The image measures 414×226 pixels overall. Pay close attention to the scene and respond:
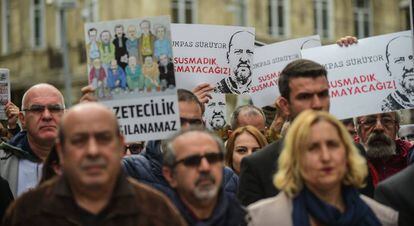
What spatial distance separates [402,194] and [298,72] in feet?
3.39

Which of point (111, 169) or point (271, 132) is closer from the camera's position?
point (111, 169)

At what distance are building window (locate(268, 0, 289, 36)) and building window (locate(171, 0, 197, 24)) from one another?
3.24 meters

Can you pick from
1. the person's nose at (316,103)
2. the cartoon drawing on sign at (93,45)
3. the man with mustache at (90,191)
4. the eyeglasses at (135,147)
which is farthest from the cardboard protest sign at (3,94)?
the man with mustache at (90,191)

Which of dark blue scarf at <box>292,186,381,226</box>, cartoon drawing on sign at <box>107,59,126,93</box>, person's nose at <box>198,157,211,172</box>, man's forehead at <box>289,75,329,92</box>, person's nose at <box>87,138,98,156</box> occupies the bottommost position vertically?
dark blue scarf at <box>292,186,381,226</box>

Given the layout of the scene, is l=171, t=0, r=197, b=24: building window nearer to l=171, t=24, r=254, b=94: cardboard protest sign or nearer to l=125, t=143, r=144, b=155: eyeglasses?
l=125, t=143, r=144, b=155: eyeglasses

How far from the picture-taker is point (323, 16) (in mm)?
39156

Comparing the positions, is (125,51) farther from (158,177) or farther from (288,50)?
(288,50)

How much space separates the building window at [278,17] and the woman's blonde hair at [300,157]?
1241 inches

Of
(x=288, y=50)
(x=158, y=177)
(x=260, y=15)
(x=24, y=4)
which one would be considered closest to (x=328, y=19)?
(x=260, y=15)

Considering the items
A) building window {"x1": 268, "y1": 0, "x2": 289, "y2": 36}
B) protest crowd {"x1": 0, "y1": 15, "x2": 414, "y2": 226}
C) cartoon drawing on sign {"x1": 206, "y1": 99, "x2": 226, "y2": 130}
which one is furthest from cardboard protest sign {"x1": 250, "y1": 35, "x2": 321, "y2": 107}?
building window {"x1": 268, "y1": 0, "x2": 289, "y2": 36}

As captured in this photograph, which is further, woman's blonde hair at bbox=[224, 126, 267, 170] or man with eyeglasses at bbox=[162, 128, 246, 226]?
woman's blonde hair at bbox=[224, 126, 267, 170]

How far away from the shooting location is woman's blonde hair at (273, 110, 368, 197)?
5.85 metres

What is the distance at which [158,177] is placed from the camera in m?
7.16

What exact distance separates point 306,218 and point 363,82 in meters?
3.04
